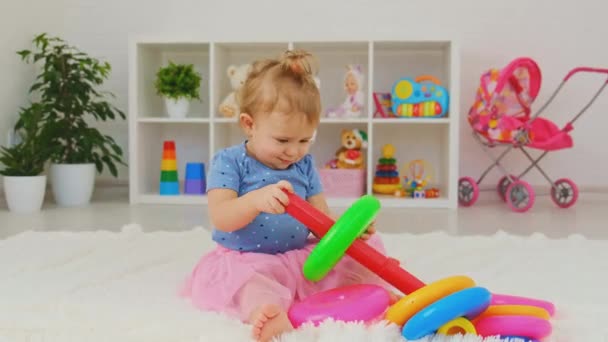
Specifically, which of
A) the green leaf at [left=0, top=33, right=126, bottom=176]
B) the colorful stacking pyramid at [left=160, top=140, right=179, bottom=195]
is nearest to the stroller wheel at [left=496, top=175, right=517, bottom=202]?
the colorful stacking pyramid at [left=160, top=140, right=179, bottom=195]

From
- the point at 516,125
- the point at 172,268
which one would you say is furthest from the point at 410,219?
the point at 172,268

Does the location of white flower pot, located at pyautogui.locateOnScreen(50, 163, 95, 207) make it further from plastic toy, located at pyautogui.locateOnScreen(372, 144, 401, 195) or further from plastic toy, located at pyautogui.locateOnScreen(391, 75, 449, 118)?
plastic toy, located at pyautogui.locateOnScreen(391, 75, 449, 118)

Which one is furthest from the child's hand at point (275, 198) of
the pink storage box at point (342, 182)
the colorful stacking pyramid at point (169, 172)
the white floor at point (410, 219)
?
the colorful stacking pyramid at point (169, 172)

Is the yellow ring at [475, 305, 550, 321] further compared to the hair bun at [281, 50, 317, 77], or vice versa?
the hair bun at [281, 50, 317, 77]

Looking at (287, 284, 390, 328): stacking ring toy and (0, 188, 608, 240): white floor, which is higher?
(287, 284, 390, 328): stacking ring toy

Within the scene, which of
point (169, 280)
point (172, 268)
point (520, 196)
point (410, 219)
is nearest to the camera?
point (169, 280)

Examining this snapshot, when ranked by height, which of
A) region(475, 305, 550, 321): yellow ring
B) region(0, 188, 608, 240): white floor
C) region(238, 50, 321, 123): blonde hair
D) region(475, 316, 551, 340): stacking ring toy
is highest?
region(238, 50, 321, 123): blonde hair

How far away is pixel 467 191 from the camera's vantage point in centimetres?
300

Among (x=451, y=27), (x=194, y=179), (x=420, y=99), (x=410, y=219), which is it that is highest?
→ (x=451, y=27)

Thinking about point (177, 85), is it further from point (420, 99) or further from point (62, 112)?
point (420, 99)

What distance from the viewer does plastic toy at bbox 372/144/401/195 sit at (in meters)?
3.04

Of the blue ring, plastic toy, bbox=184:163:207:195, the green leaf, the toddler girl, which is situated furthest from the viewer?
plastic toy, bbox=184:163:207:195

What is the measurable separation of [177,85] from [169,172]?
36 cm

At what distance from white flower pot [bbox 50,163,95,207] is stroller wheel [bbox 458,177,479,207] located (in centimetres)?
151
